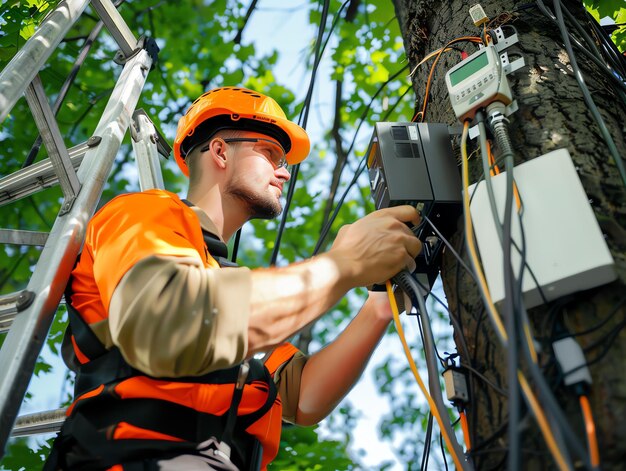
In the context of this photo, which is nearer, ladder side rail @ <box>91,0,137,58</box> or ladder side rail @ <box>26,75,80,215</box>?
ladder side rail @ <box>26,75,80,215</box>

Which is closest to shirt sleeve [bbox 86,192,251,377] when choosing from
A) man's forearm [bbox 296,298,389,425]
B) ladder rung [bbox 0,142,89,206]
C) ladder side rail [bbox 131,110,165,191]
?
man's forearm [bbox 296,298,389,425]

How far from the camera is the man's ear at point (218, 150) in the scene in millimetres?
2715

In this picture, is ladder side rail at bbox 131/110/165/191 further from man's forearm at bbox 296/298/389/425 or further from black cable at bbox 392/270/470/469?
black cable at bbox 392/270/470/469

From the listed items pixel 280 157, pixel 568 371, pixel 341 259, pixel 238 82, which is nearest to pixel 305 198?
pixel 238 82

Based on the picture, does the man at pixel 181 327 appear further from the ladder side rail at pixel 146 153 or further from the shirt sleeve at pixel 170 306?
the ladder side rail at pixel 146 153

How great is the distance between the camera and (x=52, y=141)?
7.73 feet

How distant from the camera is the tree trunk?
4.17ft

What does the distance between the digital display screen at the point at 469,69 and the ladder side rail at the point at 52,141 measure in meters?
1.41

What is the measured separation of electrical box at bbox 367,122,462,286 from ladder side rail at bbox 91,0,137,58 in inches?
64.5

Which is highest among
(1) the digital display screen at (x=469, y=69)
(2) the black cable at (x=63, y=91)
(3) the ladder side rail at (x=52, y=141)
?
(2) the black cable at (x=63, y=91)

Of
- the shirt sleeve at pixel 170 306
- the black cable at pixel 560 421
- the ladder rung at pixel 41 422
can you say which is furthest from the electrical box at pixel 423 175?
the ladder rung at pixel 41 422

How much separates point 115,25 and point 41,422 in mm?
1831

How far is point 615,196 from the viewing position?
156 cm

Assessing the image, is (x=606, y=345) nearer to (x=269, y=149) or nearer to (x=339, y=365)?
(x=339, y=365)
